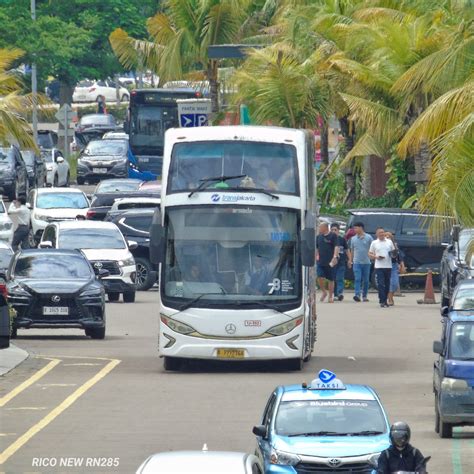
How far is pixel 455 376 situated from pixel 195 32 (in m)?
36.9

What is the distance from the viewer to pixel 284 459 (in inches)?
598

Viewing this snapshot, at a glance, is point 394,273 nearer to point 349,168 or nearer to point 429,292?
point 429,292

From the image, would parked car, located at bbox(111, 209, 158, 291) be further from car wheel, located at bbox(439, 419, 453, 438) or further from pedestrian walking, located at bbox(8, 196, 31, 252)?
car wheel, located at bbox(439, 419, 453, 438)

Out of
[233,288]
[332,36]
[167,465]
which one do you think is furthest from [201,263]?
[332,36]

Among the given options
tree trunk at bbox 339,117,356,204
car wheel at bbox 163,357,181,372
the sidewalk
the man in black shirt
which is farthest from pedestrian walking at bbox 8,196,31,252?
the man in black shirt

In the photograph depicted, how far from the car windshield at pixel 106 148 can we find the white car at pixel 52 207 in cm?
1685

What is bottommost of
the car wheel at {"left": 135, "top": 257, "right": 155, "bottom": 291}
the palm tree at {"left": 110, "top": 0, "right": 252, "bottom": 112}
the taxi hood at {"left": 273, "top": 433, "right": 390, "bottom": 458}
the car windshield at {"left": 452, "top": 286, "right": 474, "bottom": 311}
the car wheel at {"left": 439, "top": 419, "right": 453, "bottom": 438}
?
the car wheel at {"left": 135, "top": 257, "right": 155, "bottom": 291}

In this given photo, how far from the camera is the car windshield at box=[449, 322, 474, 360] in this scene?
19.5m

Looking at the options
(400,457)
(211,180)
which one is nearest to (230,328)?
(211,180)

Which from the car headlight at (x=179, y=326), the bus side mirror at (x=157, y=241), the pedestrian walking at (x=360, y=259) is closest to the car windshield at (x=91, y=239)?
A: the pedestrian walking at (x=360, y=259)

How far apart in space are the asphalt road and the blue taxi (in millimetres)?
1288

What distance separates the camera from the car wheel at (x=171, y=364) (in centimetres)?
2594

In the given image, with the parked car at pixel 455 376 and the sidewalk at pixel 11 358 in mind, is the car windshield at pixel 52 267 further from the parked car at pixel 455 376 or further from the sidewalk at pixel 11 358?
the parked car at pixel 455 376

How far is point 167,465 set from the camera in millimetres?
11656
